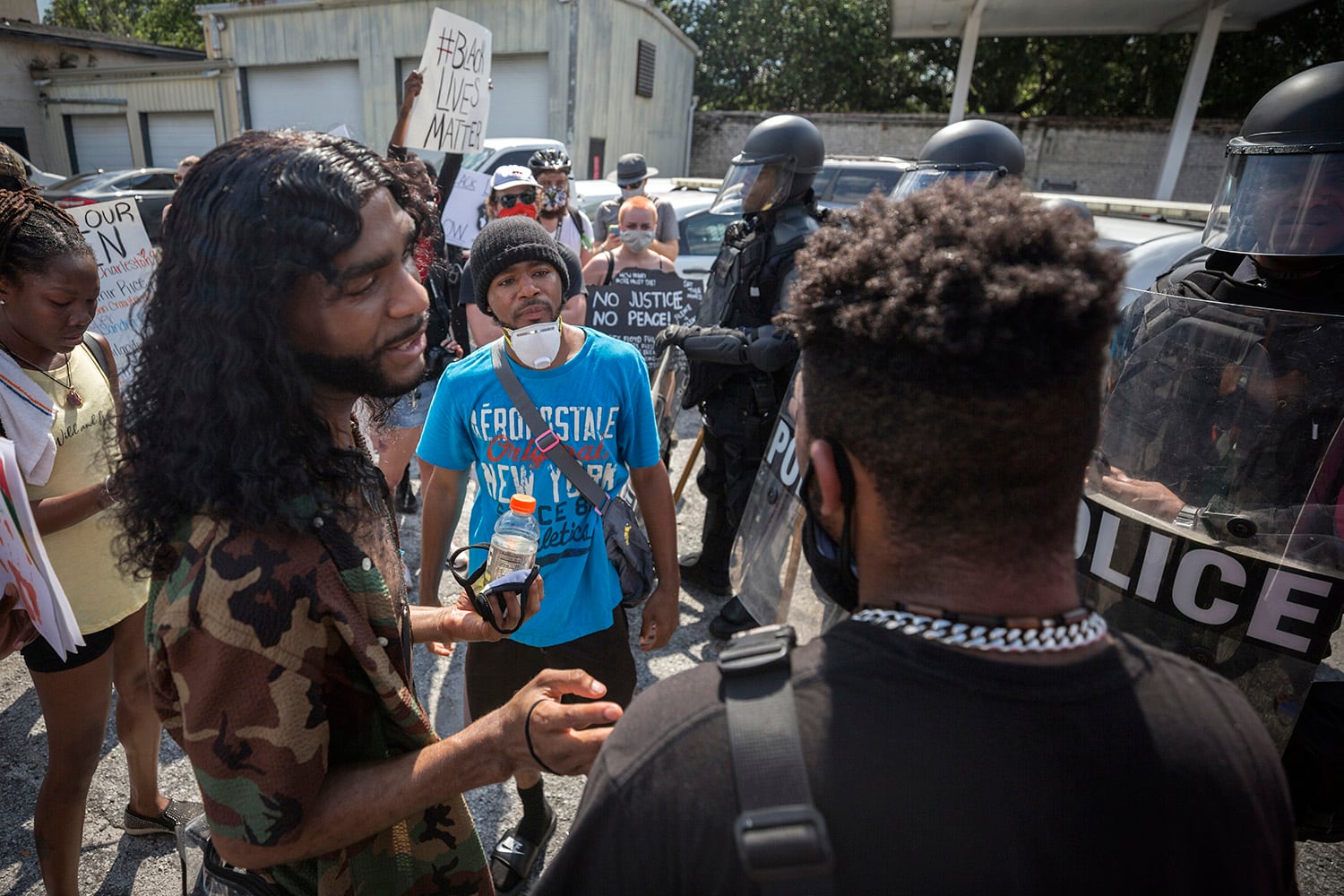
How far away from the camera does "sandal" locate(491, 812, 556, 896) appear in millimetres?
2436

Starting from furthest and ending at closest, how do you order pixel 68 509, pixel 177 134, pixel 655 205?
pixel 177 134 < pixel 655 205 < pixel 68 509

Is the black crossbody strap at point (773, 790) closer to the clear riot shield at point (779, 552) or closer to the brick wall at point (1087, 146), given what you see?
the clear riot shield at point (779, 552)

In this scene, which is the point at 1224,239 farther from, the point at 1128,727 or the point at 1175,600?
the point at 1128,727

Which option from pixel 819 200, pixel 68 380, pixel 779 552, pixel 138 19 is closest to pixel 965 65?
pixel 819 200

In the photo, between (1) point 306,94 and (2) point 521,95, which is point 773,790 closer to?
(2) point 521,95

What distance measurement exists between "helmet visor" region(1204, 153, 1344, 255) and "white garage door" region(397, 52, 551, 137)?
15.4m

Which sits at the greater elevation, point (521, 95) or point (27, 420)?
point (521, 95)

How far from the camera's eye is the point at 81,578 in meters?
2.26

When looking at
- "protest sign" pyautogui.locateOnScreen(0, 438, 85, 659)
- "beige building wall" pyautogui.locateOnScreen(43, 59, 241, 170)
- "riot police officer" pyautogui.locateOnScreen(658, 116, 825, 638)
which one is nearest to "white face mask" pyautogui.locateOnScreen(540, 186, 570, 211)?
"riot police officer" pyautogui.locateOnScreen(658, 116, 825, 638)

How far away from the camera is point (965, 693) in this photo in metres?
0.78

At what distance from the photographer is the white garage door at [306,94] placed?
18.1 metres

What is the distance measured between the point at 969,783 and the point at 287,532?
3.33 ft

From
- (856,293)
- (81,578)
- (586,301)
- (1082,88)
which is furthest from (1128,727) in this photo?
(1082,88)

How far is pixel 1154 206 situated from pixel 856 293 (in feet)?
30.4
